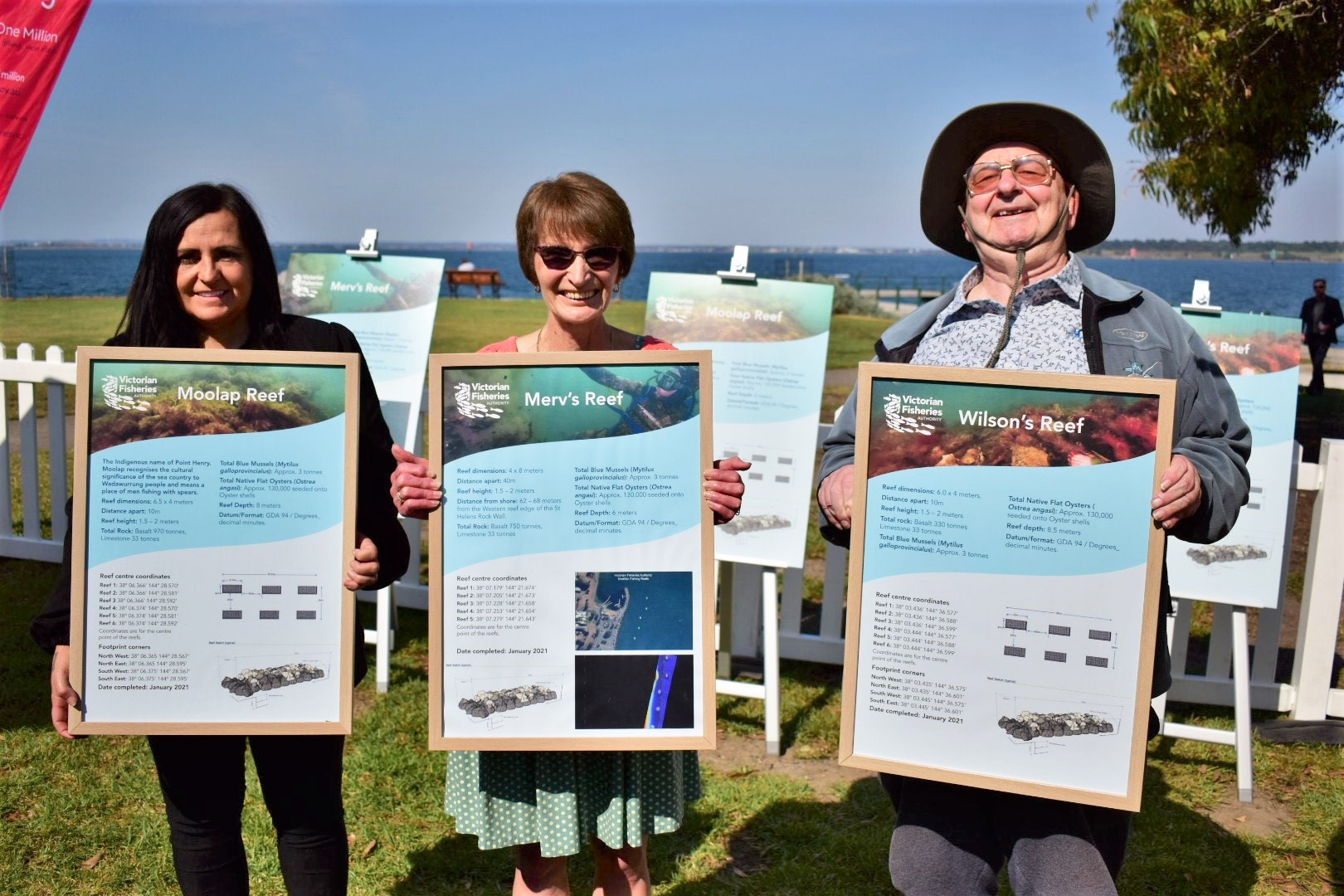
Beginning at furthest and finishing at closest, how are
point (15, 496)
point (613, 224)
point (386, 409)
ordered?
point (15, 496), point (386, 409), point (613, 224)

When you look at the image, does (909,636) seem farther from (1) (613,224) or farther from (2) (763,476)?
(2) (763,476)

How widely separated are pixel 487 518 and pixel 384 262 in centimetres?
351

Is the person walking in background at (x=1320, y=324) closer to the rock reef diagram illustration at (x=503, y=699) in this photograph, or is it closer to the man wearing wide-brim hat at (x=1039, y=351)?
the man wearing wide-brim hat at (x=1039, y=351)

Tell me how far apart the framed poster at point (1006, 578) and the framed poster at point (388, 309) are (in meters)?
3.54

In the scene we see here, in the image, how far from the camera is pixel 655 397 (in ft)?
7.84

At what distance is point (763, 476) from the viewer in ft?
16.0

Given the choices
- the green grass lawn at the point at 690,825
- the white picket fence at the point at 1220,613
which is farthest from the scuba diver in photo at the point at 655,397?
the white picket fence at the point at 1220,613

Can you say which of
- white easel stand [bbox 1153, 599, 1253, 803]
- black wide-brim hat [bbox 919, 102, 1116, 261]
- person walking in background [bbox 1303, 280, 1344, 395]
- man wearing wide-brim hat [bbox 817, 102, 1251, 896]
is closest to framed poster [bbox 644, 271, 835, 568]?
white easel stand [bbox 1153, 599, 1253, 803]

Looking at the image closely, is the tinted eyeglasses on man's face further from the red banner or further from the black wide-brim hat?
the red banner

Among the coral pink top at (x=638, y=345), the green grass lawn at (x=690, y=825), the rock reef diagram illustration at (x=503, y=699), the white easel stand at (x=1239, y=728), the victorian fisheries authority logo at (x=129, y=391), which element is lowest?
the green grass lawn at (x=690, y=825)

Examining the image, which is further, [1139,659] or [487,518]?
[487,518]

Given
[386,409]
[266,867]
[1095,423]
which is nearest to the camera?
[1095,423]

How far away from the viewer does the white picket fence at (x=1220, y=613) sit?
16.0 ft

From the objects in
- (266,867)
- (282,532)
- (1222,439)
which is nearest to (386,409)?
(266,867)
